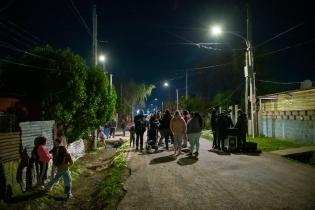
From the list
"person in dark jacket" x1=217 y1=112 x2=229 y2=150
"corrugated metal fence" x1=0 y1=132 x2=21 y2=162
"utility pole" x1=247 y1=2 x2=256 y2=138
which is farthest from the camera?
"utility pole" x1=247 y1=2 x2=256 y2=138

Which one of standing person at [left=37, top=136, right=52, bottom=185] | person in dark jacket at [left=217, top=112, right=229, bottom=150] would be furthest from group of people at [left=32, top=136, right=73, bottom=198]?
person in dark jacket at [left=217, top=112, right=229, bottom=150]

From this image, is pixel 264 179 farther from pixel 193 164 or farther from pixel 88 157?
pixel 88 157

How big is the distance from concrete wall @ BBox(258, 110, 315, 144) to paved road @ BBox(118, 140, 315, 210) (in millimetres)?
6489

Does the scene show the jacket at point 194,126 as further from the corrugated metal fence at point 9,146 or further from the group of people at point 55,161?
the corrugated metal fence at point 9,146

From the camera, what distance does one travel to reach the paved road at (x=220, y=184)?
27.8 feet

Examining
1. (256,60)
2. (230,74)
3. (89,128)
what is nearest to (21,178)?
(89,128)

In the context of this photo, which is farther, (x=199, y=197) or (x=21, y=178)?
(x=21, y=178)

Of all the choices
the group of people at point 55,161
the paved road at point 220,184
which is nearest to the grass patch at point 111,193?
the paved road at point 220,184

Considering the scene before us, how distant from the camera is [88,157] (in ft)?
67.9

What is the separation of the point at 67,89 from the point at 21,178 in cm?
832

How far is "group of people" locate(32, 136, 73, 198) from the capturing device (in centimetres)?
1086

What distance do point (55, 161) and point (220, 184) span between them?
448cm

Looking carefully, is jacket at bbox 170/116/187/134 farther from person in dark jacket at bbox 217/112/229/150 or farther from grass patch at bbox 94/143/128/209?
grass patch at bbox 94/143/128/209

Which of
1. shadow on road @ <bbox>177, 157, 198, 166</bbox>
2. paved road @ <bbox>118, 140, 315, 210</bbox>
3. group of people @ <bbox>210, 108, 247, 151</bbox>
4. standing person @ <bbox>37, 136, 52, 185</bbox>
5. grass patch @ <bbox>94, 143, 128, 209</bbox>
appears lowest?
grass patch @ <bbox>94, 143, 128, 209</bbox>
